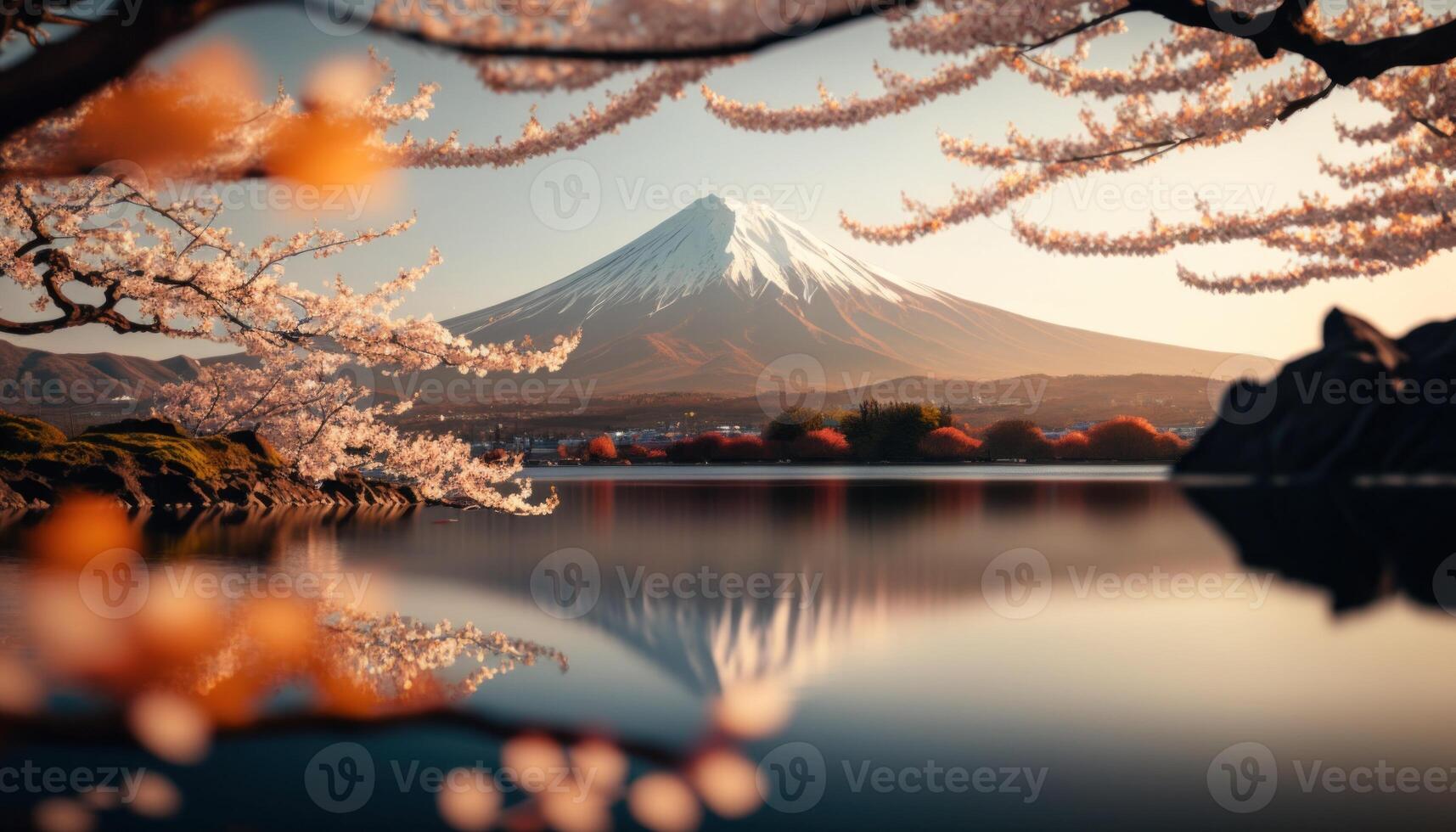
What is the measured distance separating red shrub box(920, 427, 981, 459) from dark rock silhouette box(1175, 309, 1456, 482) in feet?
71.5

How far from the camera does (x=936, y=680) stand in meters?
3.80

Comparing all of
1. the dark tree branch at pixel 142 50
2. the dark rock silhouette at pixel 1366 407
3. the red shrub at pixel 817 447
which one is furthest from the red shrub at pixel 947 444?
the dark tree branch at pixel 142 50

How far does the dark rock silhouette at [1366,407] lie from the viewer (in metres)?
17.0

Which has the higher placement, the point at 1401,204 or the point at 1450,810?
the point at 1401,204

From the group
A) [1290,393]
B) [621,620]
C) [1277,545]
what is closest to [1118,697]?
[621,620]

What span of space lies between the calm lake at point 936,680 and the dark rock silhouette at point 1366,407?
11.9m

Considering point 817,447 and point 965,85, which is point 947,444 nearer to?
point 817,447

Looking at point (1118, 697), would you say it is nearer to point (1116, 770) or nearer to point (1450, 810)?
Result: point (1116, 770)

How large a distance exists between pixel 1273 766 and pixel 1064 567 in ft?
14.9

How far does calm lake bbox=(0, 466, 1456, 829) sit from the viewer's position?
2500mm

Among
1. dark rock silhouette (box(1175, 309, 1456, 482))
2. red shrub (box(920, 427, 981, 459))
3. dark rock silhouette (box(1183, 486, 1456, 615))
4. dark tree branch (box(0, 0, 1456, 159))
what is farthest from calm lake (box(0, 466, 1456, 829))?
red shrub (box(920, 427, 981, 459))

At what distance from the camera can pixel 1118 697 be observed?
11.5 feet

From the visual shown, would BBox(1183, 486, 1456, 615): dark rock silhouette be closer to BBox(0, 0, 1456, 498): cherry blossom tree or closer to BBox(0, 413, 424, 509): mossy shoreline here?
BBox(0, 0, 1456, 498): cherry blossom tree

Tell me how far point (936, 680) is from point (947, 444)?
129 feet
